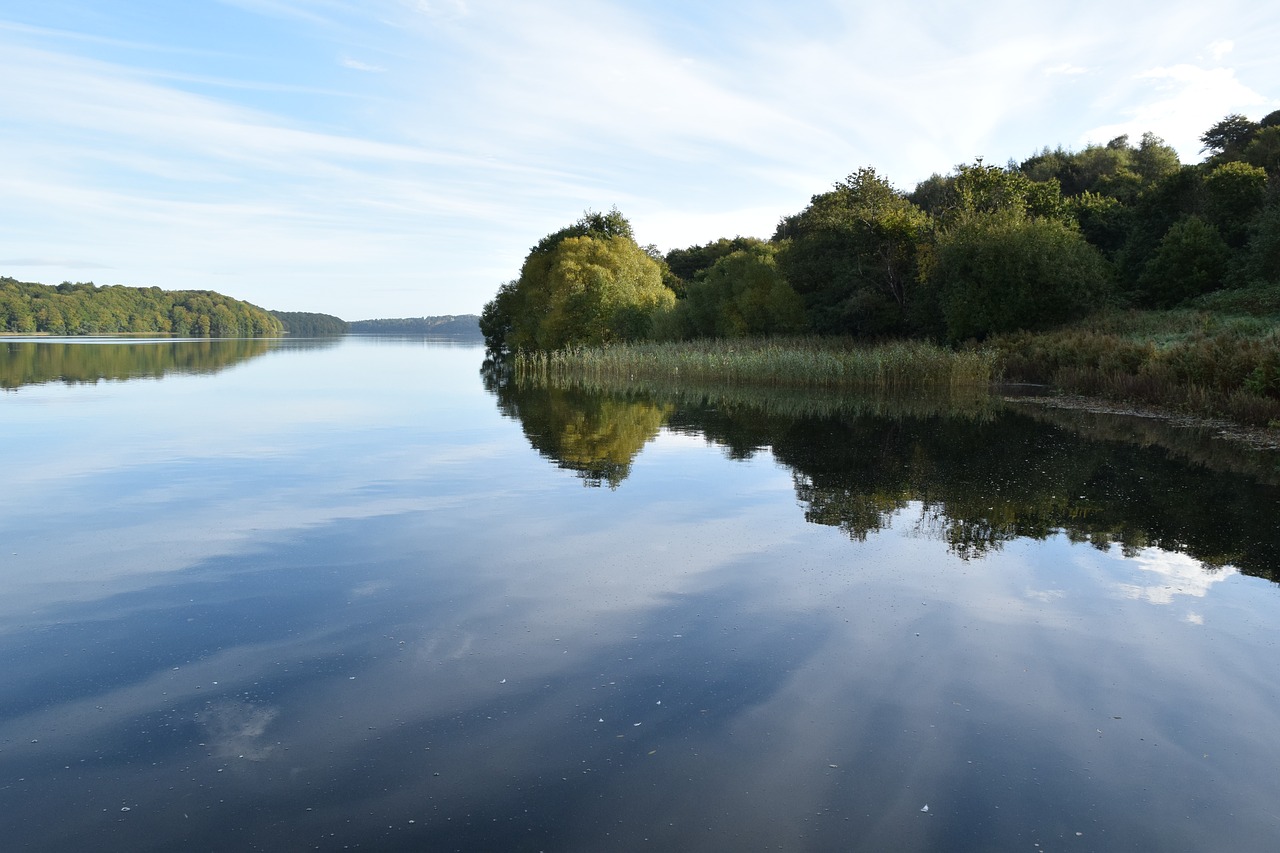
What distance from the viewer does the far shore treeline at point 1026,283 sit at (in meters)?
24.8

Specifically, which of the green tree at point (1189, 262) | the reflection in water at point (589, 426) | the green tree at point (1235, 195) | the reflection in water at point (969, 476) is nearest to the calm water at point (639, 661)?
the reflection in water at point (969, 476)

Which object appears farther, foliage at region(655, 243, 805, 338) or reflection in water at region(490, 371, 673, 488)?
foliage at region(655, 243, 805, 338)

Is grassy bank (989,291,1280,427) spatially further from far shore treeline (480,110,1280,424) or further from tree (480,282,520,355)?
tree (480,282,520,355)

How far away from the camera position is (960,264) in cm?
3538

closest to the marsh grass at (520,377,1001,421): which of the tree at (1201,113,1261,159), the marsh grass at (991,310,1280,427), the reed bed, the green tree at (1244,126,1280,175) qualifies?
the reed bed

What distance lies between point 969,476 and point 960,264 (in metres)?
25.5

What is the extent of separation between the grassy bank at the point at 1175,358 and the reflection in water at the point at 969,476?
4013 mm

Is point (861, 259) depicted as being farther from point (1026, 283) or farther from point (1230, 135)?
point (1230, 135)

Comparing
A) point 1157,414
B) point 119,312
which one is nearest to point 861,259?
point 1157,414

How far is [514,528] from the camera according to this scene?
9156 millimetres

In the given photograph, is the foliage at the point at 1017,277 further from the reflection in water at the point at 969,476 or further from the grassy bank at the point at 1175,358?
the reflection in water at the point at 969,476

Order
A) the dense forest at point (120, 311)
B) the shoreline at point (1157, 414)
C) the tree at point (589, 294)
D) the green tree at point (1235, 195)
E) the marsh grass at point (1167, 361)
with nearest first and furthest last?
the shoreline at point (1157, 414)
the marsh grass at point (1167, 361)
the green tree at point (1235, 195)
the tree at point (589, 294)
the dense forest at point (120, 311)

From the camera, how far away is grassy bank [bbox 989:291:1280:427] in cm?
1794

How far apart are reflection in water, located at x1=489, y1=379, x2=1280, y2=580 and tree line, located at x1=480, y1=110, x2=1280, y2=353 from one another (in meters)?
15.6
